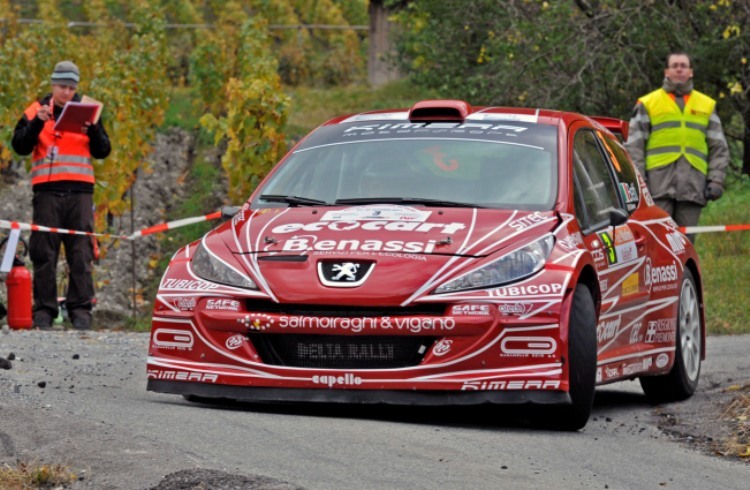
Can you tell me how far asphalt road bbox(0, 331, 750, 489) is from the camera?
229 inches

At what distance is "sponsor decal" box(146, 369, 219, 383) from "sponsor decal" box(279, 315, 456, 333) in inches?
20.3

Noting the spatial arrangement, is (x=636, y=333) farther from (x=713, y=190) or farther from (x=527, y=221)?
(x=713, y=190)

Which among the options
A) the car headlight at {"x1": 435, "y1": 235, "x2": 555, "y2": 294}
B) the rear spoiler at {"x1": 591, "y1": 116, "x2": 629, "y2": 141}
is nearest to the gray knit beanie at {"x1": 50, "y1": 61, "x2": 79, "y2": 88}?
the rear spoiler at {"x1": 591, "y1": 116, "x2": 629, "y2": 141}

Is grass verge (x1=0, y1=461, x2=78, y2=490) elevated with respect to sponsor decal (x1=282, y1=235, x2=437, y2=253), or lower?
lower

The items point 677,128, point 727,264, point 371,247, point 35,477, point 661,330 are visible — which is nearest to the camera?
point 35,477

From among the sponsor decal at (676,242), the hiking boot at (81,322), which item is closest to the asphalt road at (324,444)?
the sponsor decal at (676,242)

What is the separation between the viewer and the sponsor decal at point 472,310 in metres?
7.31

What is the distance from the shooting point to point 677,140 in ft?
43.9

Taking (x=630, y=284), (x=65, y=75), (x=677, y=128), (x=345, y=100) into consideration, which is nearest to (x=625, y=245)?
(x=630, y=284)

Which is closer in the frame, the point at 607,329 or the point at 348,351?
the point at 348,351

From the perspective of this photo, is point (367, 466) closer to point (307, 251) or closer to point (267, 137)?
point (307, 251)

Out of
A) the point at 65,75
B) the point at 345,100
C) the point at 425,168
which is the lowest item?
the point at 425,168

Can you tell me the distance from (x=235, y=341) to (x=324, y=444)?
1.30 m

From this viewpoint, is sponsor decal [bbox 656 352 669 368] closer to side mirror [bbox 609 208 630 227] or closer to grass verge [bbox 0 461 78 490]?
side mirror [bbox 609 208 630 227]
